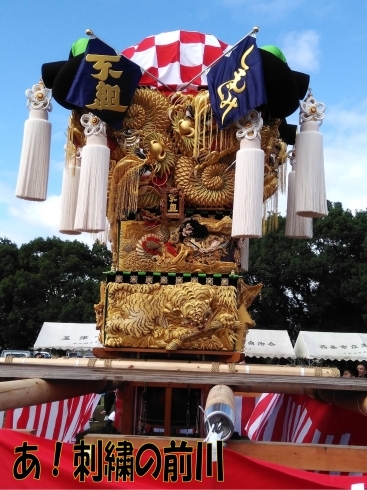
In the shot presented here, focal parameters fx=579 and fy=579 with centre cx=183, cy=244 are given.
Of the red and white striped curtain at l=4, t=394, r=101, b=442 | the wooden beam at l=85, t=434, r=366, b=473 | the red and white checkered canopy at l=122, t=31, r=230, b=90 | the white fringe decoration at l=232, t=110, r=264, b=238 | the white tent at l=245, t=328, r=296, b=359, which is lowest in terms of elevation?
the red and white striped curtain at l=4, t=394, r=101, b=442

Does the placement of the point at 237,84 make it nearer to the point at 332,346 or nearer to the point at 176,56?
the point at 176,56

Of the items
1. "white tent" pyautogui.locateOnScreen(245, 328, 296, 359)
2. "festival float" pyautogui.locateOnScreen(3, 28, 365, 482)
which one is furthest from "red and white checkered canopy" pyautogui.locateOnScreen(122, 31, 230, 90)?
"white tent" pyautogui.locateOnScreen(245, 328, 296, 359)

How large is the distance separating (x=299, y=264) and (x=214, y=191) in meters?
19.1

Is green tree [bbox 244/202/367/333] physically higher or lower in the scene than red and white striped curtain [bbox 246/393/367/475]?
higher

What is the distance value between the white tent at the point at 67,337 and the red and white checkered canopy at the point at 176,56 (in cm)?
1261

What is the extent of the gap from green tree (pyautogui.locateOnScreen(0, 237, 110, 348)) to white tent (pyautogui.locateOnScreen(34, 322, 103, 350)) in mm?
7897

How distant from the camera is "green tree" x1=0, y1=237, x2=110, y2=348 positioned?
28.9 m

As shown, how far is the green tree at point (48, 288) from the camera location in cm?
2894

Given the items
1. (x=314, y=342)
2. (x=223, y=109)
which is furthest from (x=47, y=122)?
(x=314, y=342)

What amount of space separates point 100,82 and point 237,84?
4.97 feet

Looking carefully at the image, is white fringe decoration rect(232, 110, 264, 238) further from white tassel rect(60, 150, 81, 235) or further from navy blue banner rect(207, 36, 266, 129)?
white tassel rect(60, 150, 81, 235)

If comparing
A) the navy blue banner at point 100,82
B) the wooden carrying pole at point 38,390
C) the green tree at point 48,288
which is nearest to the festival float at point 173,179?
the navy blue banner at point 100,82

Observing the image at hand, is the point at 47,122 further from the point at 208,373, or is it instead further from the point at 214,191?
the point at 208,373

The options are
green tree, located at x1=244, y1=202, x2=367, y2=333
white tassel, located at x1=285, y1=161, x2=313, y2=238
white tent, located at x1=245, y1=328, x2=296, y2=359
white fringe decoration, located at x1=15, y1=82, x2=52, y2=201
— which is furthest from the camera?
green tree, located at x1=244, y1=202, x2=367, y2=333
